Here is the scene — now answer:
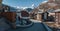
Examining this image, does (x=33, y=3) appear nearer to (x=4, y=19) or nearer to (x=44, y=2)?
(x=44, y=2)

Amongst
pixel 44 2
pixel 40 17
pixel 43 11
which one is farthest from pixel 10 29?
pixel 44 2

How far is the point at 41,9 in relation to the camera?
8500mm

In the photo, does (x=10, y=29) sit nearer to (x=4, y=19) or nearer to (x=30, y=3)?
(x=4, y=19)

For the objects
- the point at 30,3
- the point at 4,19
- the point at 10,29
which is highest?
the point at 30,3

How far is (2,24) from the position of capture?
169 inches

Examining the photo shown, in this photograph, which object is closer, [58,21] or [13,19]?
[13,19]

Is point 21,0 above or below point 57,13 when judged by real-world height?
above

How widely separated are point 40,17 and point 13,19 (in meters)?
3.30

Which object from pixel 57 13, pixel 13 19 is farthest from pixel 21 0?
pixel 13 19

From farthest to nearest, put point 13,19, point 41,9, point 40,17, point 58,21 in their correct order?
point 41,9 → point 40,17 → point 58,21 → point 13,19

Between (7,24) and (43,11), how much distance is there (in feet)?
13.7

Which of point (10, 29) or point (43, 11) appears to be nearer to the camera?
Result: point (10, 29)

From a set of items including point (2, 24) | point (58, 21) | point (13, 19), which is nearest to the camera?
point (2, 24)

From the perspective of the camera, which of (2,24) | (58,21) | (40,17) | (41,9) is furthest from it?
(41,9)
